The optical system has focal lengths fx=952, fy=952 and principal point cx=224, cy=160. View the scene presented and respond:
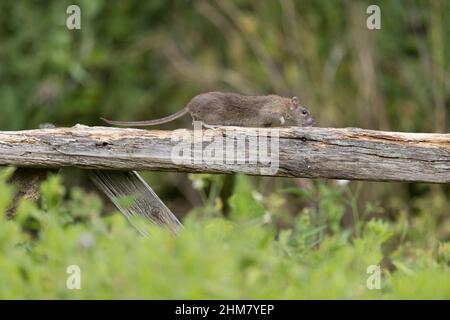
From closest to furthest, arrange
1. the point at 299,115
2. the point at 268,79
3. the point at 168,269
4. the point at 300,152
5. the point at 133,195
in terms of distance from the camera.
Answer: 1. the point at 168,269
2. the point at 300,152
3. the point at 133,195
4. the point at 299,115
5. the point at 268,79

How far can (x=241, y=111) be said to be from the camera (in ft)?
21.9

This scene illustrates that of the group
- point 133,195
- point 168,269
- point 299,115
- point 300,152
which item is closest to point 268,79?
point 299,115

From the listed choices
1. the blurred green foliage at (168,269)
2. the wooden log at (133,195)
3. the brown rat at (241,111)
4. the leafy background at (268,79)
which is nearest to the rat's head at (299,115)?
the brown rat at (241,111)

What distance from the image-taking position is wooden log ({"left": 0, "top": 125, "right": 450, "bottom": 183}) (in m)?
5.18

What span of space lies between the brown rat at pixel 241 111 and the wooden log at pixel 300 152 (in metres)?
0.93

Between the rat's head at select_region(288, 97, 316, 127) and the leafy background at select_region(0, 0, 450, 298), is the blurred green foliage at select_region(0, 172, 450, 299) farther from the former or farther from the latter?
the rat's head at select_region(288, 97, 316, 127)

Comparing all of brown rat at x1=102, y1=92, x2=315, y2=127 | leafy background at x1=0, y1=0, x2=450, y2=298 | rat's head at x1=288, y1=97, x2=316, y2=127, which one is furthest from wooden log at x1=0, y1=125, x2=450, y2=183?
rat's head at x1=288, y1=97, x2=316, y2=127

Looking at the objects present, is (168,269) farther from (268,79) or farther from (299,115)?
(268,79)

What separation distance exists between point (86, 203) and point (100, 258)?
4.15 ft

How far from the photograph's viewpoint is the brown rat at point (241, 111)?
6430 millimetres

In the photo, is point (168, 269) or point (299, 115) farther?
point (299, 115)

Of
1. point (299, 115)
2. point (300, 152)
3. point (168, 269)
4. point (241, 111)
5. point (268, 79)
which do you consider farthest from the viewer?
point (268, 79)

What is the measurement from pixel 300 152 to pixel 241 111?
1550mm

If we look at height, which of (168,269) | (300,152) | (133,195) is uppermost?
(300,152)
